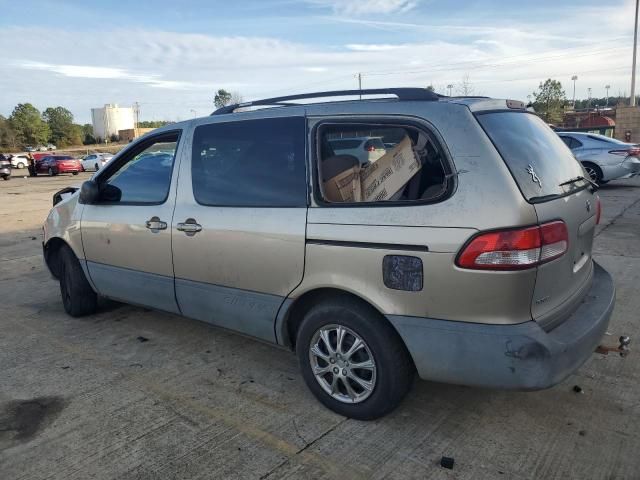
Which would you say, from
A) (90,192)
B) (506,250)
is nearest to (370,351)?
(506,250)

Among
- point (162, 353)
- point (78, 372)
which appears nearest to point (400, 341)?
point (162, 353)

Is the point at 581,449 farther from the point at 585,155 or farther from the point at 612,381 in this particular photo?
the point at 585,155

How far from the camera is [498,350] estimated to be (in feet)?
8.53

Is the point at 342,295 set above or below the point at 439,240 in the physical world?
below

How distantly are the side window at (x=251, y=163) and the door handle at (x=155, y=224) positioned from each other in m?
0.38

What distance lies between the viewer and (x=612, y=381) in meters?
3.58

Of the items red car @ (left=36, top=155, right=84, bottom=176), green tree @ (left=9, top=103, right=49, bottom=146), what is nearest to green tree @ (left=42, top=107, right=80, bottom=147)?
green tree @ (left=9, top=103, right=49, bottom=146)

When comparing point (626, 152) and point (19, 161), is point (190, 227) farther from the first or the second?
point (19, 161)

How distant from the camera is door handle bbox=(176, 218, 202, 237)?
3.71 m

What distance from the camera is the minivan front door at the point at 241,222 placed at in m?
3.27

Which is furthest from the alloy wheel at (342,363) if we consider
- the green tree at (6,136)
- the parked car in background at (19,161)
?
the green tree at (6,136)

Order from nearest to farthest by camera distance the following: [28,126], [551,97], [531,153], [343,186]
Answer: [531,153]
[343,186]
[551,97]
[28,126]

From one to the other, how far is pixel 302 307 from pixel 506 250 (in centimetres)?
133

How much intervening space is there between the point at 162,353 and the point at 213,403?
1.01 meters
